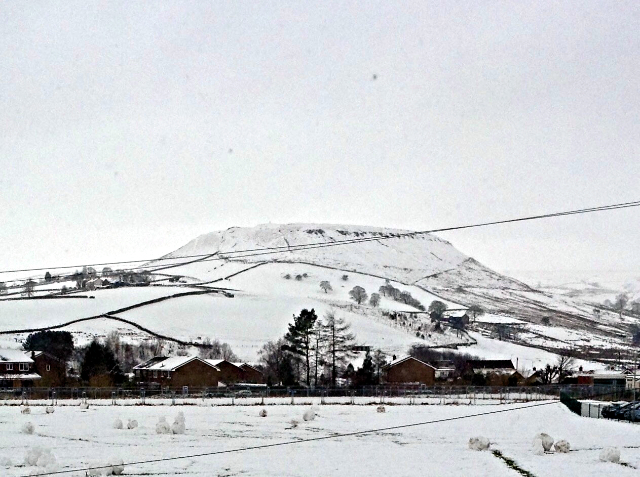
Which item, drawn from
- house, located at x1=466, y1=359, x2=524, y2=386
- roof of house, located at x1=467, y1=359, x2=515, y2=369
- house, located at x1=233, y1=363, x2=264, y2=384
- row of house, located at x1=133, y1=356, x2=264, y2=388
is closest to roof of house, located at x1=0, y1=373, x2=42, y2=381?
row of house, located at x1=133, y1=356, x2=264, y2=388

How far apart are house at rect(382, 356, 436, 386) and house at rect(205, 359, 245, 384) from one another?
16628 mm

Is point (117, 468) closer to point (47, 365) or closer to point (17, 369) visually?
point (17, 369)

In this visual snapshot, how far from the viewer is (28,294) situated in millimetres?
159375

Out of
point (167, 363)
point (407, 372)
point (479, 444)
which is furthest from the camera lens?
point (407, 372)

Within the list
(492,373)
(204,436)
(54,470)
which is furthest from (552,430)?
(492,373)

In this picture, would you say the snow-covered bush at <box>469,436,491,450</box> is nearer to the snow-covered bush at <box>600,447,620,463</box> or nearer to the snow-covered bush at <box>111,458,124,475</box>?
the snow-covered bush at <box>600,447,620,463</box>

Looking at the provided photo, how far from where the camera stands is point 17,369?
292ft

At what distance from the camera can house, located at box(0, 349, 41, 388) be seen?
280 feet

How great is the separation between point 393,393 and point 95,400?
83.7 ft

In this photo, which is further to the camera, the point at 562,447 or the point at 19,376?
the point at 19,376

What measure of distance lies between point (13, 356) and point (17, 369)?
7.71 feet

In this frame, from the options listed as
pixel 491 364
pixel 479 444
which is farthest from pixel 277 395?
pixel 491 364

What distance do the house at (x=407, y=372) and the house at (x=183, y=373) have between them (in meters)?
19.5

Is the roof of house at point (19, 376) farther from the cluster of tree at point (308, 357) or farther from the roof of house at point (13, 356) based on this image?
the cluster of tree at point (308, 357)
